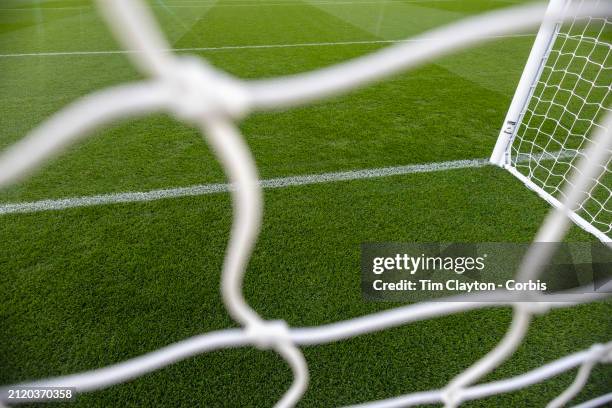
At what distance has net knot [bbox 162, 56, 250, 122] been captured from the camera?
31cm

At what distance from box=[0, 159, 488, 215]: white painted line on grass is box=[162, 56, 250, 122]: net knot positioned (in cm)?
170

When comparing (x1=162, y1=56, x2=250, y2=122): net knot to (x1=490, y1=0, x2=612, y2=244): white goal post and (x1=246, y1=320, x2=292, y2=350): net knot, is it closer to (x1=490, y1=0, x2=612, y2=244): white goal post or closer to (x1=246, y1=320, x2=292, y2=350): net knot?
(x1=246, y1=320, x2=292, y2=350): net knot

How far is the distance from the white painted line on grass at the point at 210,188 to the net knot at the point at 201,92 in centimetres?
170

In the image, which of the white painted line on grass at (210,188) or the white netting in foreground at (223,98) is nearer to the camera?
the white netting in foreground at (223,98)

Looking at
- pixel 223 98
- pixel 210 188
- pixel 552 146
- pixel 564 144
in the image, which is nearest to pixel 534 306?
pixel 223 98

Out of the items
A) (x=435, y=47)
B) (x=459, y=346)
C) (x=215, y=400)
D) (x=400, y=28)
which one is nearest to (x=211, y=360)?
(x=215, y=400)

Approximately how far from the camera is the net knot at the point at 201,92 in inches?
12.0

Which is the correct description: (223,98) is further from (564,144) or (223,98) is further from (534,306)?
(564,144)

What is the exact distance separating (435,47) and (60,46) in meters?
5.17

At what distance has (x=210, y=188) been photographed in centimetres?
202

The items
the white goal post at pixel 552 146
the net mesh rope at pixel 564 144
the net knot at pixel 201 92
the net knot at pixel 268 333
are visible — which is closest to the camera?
the net knot at pixel 201 92

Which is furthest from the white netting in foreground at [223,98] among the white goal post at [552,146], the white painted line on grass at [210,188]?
the white painted line on grass at [210,188]

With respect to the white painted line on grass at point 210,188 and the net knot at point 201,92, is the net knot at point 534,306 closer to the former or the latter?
the net knot at point 201,92

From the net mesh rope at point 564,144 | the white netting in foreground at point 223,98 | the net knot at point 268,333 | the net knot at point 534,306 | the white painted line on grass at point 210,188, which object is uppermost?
the white netting in foreground at point 223,98
